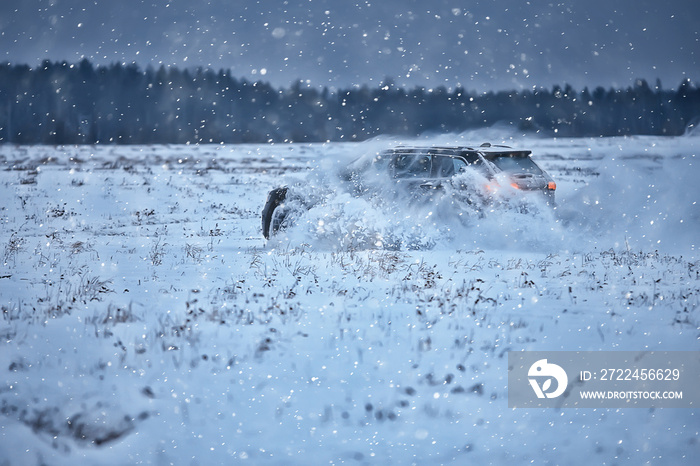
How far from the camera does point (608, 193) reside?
1105 centimetres

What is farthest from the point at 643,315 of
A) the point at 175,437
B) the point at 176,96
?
the point at 176,96

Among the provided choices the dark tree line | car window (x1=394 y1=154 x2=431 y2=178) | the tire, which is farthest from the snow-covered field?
the dark tree line

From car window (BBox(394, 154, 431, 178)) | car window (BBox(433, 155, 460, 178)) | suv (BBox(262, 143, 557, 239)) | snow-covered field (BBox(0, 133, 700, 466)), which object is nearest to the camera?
snow-covered field (BBox(0, 133, 700, 466))

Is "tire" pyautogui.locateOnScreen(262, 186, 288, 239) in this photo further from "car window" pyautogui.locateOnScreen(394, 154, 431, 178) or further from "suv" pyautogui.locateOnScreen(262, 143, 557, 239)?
"car window" pyautogui.locateOnScreen(394, 154, 431, 178)

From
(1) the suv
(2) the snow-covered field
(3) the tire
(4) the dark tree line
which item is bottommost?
(2) the snow-covered field

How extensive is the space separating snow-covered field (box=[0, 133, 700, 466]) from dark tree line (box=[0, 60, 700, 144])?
63109 mm

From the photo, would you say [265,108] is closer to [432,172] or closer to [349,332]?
[432,172]

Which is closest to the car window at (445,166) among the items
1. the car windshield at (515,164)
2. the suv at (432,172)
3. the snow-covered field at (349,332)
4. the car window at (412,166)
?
the suv at (432,172)

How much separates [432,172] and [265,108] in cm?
7205

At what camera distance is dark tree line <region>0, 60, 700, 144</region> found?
72.0 meters

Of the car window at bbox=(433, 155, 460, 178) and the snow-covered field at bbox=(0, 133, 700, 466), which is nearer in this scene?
the snow-covered field at bbox=(0, 133, 700, 466)

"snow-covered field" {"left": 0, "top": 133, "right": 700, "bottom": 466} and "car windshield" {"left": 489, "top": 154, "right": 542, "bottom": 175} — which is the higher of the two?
"car windshield" {"left": 489, "top": 154, "right": 542, "bottom": 175}

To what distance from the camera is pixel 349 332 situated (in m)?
5.76

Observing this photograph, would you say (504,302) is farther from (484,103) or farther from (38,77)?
(38,77)
